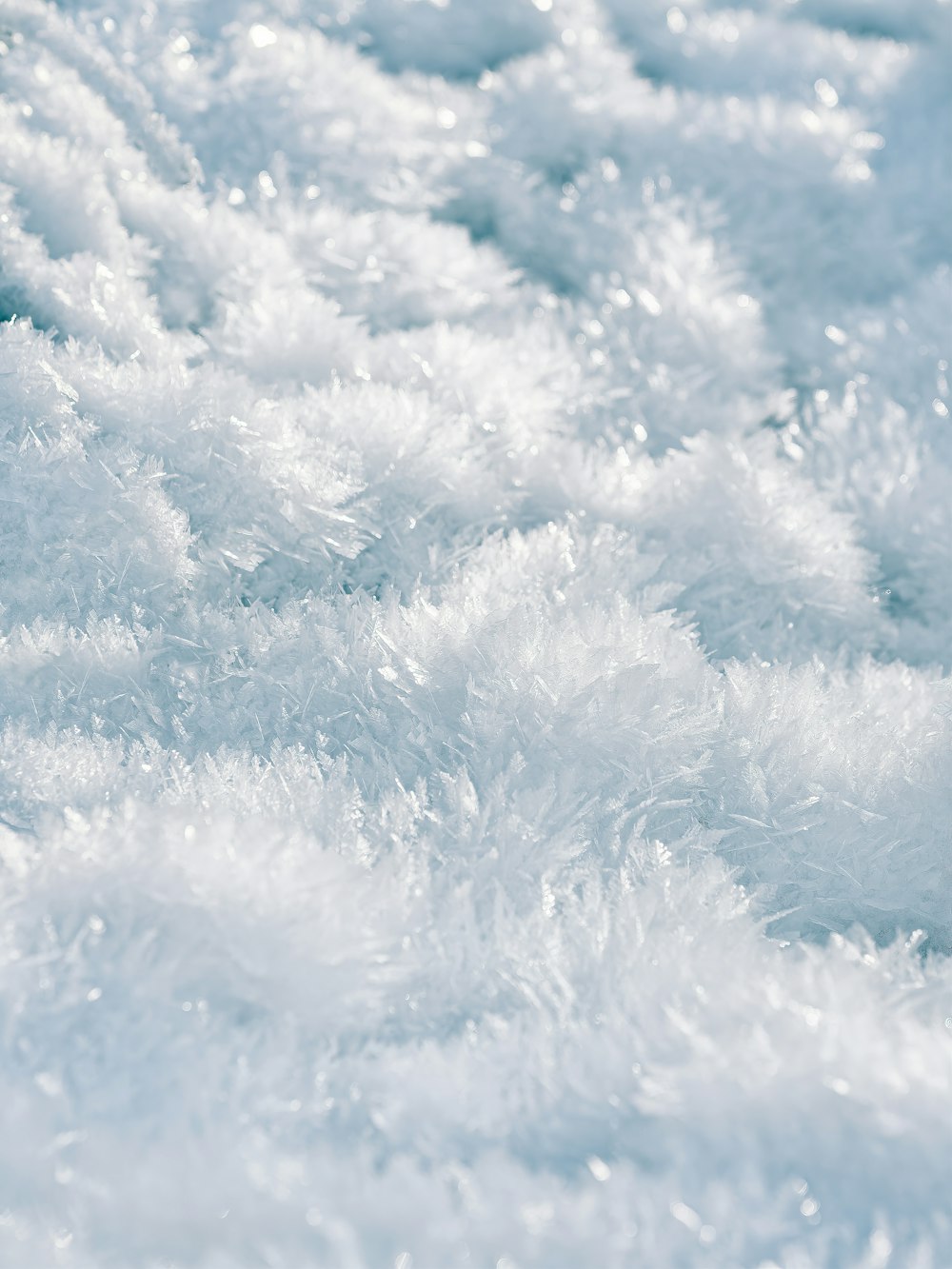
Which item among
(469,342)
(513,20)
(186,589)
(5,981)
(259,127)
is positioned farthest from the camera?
(513,20)

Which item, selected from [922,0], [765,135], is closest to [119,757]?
[765,135]

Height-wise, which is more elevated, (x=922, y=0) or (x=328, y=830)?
(x=922, y=0)

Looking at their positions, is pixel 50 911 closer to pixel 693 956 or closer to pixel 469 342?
pixel 693 956

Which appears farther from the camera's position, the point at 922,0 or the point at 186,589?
the point at 922,0

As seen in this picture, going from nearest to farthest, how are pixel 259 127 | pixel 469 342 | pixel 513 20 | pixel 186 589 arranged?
pixel 186 589 → pixel 469 342 → pixel 259 127 → pixel 513 20

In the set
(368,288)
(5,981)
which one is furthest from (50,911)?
(368,288)

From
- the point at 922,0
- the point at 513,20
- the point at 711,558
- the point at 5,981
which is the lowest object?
the point at 5,981
